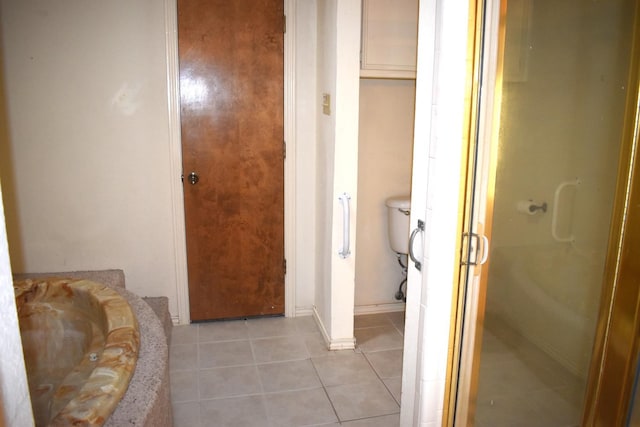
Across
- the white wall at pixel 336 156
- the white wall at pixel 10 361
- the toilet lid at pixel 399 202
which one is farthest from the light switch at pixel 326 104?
the white wall at pixel 10 361

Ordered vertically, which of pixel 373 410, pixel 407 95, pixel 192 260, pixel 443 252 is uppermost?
pixel 407 95

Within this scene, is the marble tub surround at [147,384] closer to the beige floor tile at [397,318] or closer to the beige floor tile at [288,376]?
the beige floor tile at [288,376]

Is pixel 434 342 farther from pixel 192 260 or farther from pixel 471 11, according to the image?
pixel 192 260

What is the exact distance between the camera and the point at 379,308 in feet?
12.0

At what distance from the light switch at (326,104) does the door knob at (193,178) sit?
0.90 meters

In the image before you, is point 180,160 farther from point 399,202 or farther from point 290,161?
point 399,202

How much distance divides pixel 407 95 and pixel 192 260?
1783mm

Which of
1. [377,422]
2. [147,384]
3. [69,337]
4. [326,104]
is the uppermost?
[326,104]

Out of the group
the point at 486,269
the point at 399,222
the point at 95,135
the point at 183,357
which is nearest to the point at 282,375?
the point at 183,357

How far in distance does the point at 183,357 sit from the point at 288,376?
25.9 inches

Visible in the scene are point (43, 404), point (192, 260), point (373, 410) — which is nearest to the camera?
point (43, 404)

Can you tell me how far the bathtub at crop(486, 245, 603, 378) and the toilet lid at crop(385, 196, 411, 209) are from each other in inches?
64.8

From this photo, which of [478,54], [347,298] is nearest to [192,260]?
[347,298]

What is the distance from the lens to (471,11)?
1554 mm
